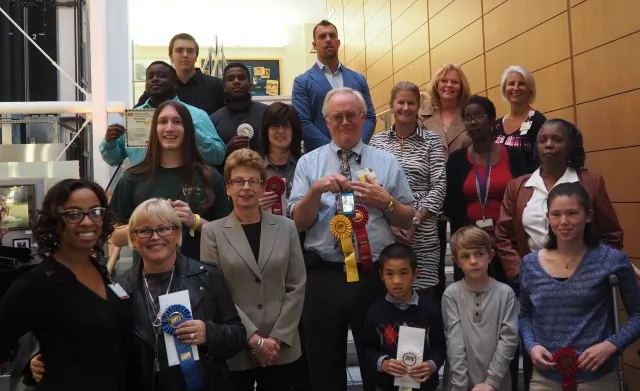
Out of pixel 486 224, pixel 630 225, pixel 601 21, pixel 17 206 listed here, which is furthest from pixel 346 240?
pixel 601 21

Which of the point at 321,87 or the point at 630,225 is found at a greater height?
the point at 321,87

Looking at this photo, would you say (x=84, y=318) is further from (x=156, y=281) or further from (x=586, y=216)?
(x=586, y=216)

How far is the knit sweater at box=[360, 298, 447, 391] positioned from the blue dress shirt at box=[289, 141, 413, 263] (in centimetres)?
26

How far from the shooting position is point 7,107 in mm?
4824

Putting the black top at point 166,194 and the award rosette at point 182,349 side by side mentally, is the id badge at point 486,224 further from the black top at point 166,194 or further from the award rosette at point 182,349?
the award rosette at point 182,349

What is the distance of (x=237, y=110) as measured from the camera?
415 cm

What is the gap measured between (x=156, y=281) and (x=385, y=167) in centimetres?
122

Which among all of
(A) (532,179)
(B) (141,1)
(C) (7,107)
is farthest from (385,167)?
(B) (141,1)

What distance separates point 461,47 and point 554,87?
2.10 meters

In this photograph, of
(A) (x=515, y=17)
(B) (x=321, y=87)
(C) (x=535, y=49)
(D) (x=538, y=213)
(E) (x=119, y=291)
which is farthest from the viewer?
(A) (x=515, y=17)

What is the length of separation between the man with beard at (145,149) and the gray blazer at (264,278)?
0.94 meters

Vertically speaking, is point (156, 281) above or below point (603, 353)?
above

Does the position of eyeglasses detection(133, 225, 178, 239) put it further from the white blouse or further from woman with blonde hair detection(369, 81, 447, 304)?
the white blouse

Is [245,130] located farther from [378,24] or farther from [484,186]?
[378,24]
